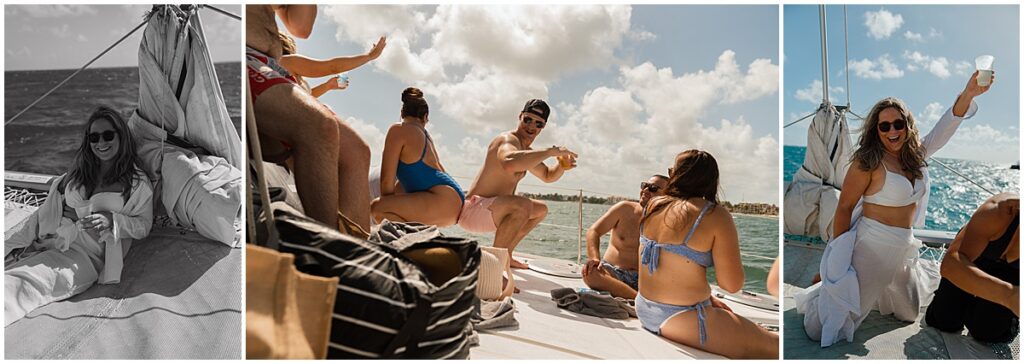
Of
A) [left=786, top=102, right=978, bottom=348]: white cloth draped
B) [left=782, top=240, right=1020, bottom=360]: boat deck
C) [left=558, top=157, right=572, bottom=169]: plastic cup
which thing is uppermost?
[left=558, top=157, right=572, bottom=169]: plastic cup

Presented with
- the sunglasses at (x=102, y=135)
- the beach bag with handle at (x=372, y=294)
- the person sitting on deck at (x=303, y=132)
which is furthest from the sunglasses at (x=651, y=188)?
the sunglasses at (x=102, y=135)

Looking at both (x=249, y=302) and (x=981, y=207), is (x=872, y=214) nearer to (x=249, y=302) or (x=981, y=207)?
(x=981, y=207)

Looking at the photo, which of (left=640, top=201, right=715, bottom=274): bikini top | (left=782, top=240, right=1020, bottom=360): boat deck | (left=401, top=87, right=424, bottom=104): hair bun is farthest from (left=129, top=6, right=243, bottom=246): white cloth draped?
(left=782, top=240, right=1020, bottom=360): boat deck

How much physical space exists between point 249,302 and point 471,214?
212 cm

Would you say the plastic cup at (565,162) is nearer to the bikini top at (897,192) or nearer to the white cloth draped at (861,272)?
the white cloth draped at (861,272)

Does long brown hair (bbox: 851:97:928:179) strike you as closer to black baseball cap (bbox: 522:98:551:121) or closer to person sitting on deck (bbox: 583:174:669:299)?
person sitting on deck (bbox: 583:174:669:299)

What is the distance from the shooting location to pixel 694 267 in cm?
197

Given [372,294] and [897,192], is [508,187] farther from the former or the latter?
[372,294]

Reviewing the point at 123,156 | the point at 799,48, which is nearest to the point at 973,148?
the point at 799,48

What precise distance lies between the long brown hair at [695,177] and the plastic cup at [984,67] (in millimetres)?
932

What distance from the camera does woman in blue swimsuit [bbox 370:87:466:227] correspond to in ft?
9.40

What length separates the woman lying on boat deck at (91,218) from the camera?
94.8 inches

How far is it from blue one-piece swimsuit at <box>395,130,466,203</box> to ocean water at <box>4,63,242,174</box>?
0.84m

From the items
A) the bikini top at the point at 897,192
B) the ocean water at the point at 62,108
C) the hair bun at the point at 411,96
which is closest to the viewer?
the bikini top at the point at 897,192
